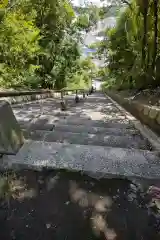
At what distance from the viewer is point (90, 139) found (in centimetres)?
299

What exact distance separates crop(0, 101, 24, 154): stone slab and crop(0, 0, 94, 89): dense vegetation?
259 inches

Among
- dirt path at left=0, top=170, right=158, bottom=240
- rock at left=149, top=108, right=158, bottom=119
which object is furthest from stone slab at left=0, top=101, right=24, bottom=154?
rock at left=149, top=108, right=158, bottom=119

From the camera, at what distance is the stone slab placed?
211 centimetres

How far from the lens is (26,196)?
5.18 ft

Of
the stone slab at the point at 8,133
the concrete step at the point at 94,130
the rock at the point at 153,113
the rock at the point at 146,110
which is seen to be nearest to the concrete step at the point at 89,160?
the stone slab at the point at 8,133

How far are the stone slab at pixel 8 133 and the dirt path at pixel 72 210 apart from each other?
15.9 inches

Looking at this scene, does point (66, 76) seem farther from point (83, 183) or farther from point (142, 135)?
point (83, 183)

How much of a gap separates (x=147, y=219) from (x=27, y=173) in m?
1.08

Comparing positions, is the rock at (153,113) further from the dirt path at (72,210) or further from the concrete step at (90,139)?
the dirt path at (72,210)

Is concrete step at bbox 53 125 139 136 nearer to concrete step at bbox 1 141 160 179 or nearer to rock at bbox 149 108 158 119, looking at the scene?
rock at bbox 149 108 158 119

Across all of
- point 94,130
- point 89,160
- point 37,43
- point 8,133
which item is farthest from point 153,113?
point 37,43

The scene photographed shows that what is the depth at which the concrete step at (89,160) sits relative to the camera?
194cm

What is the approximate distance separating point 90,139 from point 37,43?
1141 cm

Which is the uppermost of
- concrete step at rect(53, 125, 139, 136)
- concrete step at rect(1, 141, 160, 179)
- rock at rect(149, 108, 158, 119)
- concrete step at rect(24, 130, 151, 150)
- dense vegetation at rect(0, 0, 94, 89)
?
dense vegetation at rect(0, 0, 94, 89)
